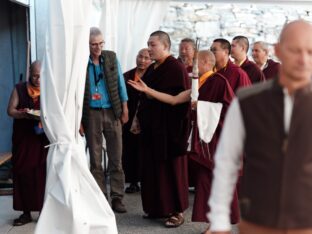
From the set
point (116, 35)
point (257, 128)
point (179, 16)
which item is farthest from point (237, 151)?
point (179, 16)

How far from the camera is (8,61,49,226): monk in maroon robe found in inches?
136

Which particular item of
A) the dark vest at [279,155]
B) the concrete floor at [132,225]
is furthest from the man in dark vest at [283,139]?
the concrete floor at [132,225]

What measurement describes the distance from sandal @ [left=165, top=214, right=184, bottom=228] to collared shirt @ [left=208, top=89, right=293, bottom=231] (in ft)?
6.92

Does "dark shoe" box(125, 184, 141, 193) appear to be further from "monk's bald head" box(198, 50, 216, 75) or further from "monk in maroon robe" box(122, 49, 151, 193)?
"monk's bald head" box(198, 50, 216, 75)

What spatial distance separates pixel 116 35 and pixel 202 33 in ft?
7.28

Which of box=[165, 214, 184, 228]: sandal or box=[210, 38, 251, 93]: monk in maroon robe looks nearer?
box=[210, 38, 251, 93]: monk in maroon robe

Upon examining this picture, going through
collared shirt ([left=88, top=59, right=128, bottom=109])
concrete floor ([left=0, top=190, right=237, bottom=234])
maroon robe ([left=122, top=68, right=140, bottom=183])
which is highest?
collared shirt ([left=88, top=59, right=128, bottom=109])

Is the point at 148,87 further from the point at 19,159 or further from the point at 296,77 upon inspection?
the point at 296,77

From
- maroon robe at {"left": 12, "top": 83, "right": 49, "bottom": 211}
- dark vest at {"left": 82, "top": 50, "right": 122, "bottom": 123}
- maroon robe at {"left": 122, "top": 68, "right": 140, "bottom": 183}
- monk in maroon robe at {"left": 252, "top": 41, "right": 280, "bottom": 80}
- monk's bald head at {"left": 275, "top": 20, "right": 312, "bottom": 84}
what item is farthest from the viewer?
monk in maroon robe at {"left": 252, "top": 41, "right": 280, "bottom": 80}

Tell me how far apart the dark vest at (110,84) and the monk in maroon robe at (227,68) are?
0.83m

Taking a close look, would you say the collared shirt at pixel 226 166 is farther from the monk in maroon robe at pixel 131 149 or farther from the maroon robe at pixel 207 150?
the monk in maroon robe at pixel 131 149

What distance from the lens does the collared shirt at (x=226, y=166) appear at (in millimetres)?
1430

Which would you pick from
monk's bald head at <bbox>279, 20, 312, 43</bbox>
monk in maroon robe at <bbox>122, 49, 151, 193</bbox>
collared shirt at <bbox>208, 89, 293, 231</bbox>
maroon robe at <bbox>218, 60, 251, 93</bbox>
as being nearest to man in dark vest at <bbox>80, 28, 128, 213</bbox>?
monk in maroon robe at <bbox>122, 49, 151, 193</bbox>

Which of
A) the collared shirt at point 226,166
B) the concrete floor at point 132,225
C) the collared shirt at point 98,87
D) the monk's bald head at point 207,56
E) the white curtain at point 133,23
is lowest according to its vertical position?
the concrete floor at point 132,225
